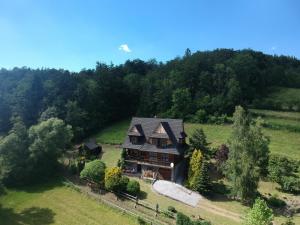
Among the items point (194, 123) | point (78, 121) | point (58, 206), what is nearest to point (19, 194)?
point (58, 206)

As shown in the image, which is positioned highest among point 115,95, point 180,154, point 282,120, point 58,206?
point 115,95

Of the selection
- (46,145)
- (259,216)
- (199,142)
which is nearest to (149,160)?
(199,142)

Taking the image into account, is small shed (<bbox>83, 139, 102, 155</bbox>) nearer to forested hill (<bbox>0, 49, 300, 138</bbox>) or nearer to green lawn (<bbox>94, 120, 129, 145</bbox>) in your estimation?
green lawn (<bbox>94, 120, 129, 145</bbox>)

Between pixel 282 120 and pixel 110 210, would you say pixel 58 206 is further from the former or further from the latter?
pixel 282 120

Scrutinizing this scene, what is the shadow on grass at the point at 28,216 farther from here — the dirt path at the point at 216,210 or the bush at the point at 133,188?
the dirt path at the point at 216,210

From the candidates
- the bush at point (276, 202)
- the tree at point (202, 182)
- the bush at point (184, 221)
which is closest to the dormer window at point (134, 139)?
the tree at point (202, 182)

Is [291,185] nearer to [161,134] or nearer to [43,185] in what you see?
[161,134]
